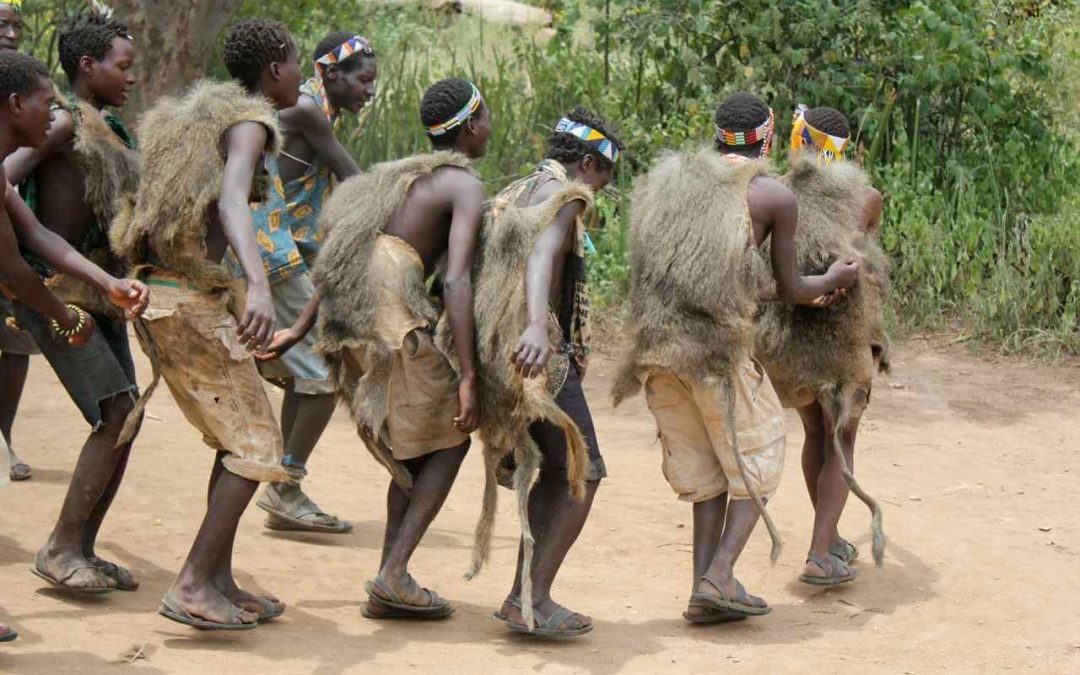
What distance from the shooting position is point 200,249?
432 cm

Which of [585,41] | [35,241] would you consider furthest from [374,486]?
[585,41]

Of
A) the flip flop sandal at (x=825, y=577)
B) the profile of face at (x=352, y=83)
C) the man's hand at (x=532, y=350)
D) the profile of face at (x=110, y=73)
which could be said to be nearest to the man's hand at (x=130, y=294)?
→ the profile of face at (x=110, y=73)

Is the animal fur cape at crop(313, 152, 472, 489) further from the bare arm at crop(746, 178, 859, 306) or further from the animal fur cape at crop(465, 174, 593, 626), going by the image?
the bare arm at crop(746, 178, 859, 306)

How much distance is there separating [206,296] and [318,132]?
1.45 metres

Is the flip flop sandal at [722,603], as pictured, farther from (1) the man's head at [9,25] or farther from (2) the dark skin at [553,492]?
(1) the man's head at [9,25]

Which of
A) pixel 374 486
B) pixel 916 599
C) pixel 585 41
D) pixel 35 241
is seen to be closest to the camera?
pixel 35 241

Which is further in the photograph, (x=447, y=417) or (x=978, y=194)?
(x=978, y=194)

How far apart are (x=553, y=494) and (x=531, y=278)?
0.74 meters

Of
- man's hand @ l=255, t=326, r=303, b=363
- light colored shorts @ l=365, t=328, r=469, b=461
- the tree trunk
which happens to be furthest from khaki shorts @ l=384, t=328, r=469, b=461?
the tree trunk

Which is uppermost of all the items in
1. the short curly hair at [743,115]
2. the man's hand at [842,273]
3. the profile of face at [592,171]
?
the short curly hair at [743,115]

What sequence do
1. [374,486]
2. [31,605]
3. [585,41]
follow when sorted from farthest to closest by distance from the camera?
1. [585,41]
2. [374,486]
3. [31,605]

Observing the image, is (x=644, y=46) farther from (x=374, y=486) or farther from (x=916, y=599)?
(x=916, y=599)

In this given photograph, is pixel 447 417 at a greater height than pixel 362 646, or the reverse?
pixel 447 417

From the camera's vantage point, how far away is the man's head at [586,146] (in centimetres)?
464
